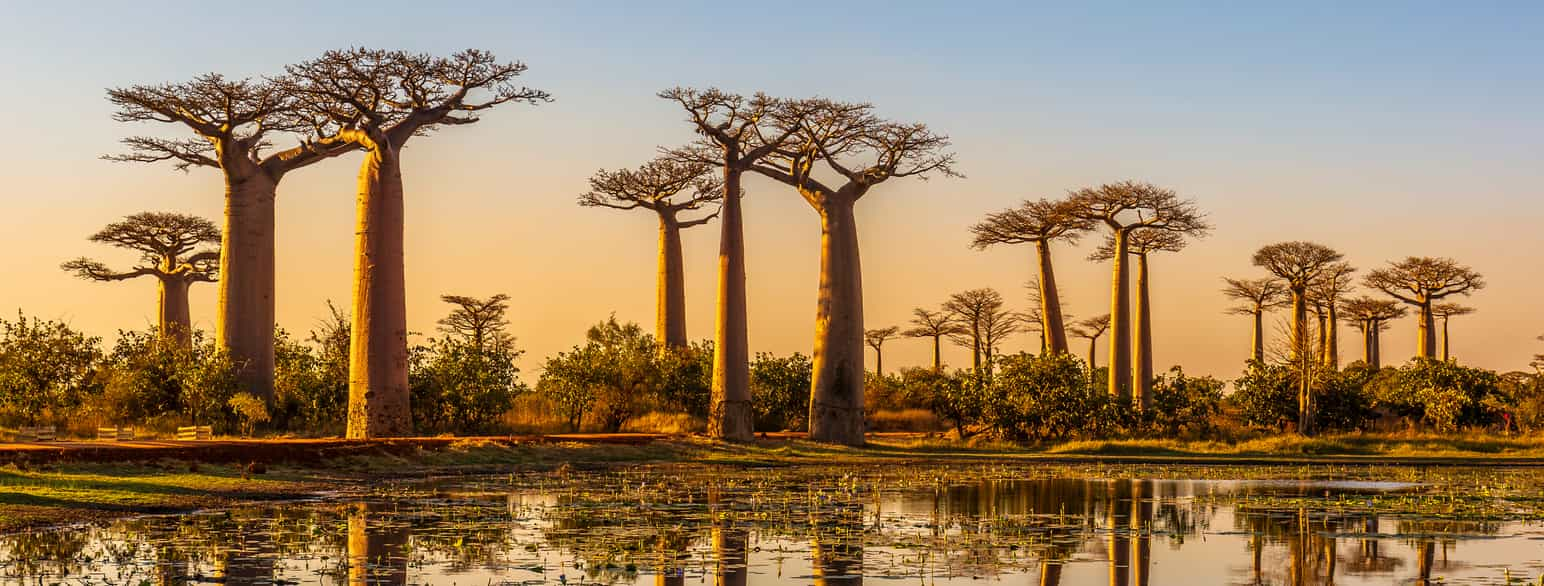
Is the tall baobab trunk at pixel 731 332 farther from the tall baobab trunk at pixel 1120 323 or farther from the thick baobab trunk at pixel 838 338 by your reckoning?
the tall baobab trunk at pixel 1120 323

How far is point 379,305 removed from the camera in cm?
2809

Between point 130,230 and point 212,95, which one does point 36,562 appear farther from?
point 130,230

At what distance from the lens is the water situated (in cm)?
989

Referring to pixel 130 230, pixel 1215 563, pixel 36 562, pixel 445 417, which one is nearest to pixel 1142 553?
pixel 1215 563

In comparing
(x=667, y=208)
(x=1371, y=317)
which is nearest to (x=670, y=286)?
(x=667, y=208)

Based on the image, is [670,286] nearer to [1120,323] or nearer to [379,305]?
[1120,323]

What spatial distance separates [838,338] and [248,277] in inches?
491

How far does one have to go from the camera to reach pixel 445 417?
33.8m

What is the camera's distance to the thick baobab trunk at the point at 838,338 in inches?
1280

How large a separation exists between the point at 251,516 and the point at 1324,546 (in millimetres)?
8526

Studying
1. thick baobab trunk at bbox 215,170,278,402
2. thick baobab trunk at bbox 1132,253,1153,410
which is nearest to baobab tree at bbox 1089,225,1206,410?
thick baobab trunk at bbox 1132,253,1153,410

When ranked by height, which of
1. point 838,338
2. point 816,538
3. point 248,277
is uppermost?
point 248,277

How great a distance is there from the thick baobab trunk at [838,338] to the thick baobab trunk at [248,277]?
1144 centimetres

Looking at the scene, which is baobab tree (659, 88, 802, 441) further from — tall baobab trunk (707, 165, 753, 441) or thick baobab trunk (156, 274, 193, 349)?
thick baobab trunk (156, 274, 193, 349)
